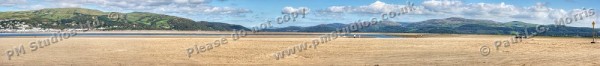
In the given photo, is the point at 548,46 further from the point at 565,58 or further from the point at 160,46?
the point at 160,46

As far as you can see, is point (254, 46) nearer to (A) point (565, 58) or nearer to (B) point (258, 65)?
(B) point (258, 65)

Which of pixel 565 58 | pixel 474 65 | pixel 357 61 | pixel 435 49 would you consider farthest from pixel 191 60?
pixel 565 58

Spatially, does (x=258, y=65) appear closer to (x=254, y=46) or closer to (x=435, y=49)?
(x=254, y=46)

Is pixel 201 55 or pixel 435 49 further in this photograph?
pixel 435 49

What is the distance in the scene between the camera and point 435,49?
190ft

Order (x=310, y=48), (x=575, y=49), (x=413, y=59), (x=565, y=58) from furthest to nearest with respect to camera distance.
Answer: (x=575, y=49)
(x=310, y=48)
(x=565, y=58)
(x=413, y=59)

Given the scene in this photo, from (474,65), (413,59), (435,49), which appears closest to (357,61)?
(413,59)

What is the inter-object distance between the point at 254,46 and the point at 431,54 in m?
13.2

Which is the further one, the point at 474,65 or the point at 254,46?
the point at 254,46

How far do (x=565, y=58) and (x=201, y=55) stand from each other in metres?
24.2

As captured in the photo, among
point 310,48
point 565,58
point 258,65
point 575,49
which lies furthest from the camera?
point 575,49

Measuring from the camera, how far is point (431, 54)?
172 feet

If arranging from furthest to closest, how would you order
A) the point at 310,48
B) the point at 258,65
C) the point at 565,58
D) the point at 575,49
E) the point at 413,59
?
the point at 575,49 < the point at 310,48 < the point at 565,58 < the point at 413,59 < the point at 258,65

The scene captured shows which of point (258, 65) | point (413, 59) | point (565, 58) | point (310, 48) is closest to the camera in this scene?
point (258, 65)
